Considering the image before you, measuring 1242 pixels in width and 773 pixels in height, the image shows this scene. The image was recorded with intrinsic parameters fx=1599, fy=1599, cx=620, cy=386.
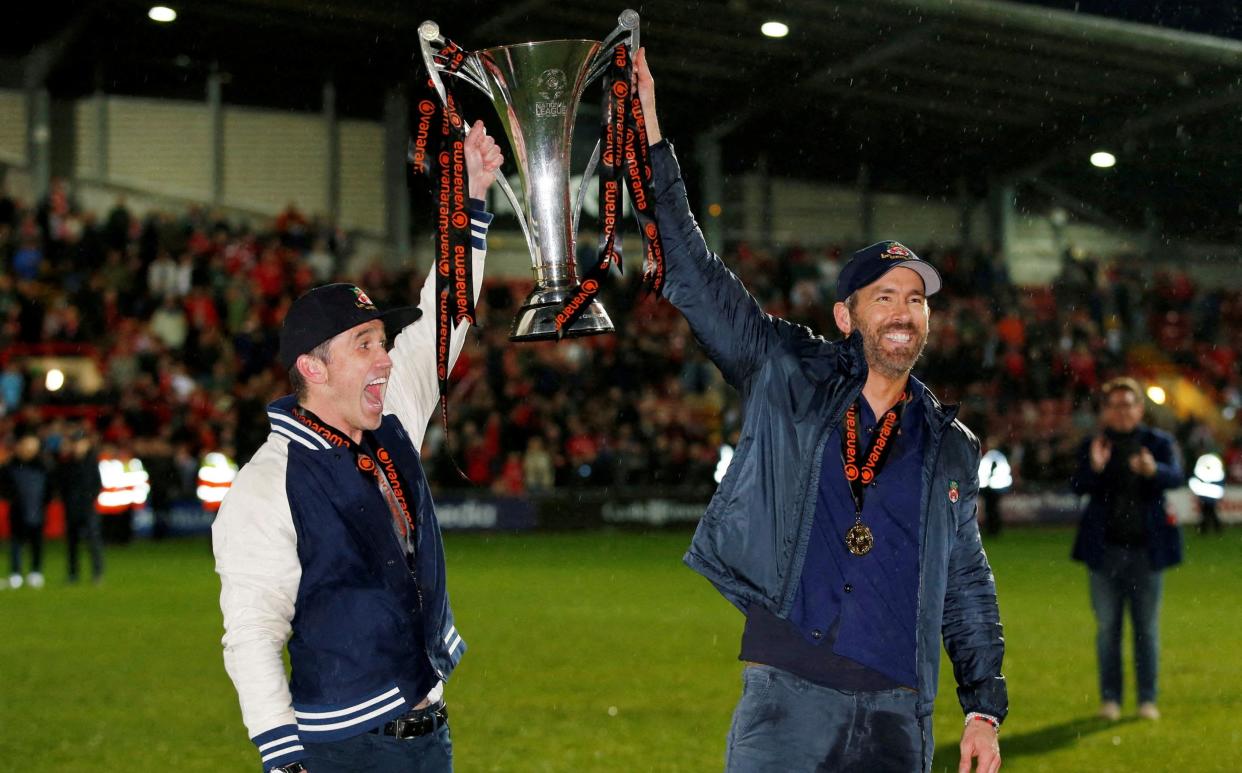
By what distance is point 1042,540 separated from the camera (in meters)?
24.0

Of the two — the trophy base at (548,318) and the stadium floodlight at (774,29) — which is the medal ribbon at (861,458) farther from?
the stadium floodlight at (774,29)

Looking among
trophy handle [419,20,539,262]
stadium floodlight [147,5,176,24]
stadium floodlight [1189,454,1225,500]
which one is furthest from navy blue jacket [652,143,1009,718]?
stadium floodlight [147,5,176,24]

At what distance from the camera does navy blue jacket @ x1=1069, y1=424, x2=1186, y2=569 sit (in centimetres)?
958

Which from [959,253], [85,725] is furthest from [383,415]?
[959,253]

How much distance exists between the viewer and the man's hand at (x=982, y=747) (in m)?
4.47

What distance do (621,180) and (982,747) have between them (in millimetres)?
1875

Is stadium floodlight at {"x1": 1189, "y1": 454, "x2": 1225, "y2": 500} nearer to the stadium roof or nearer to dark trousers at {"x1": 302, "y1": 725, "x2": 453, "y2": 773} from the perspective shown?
the stadium roof

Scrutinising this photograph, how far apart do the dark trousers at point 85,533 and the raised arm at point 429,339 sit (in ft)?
44.6

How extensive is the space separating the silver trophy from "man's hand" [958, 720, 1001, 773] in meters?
1.55

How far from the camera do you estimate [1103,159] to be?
37.0 metres

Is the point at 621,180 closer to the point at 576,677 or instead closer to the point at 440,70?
the point at 440,70

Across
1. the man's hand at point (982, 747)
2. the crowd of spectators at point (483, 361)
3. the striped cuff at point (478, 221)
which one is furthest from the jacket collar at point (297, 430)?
the crowd of spectators at point (483, 361)

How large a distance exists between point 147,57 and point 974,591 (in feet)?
100

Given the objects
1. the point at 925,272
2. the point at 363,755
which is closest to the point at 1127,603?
the point at 925,272
